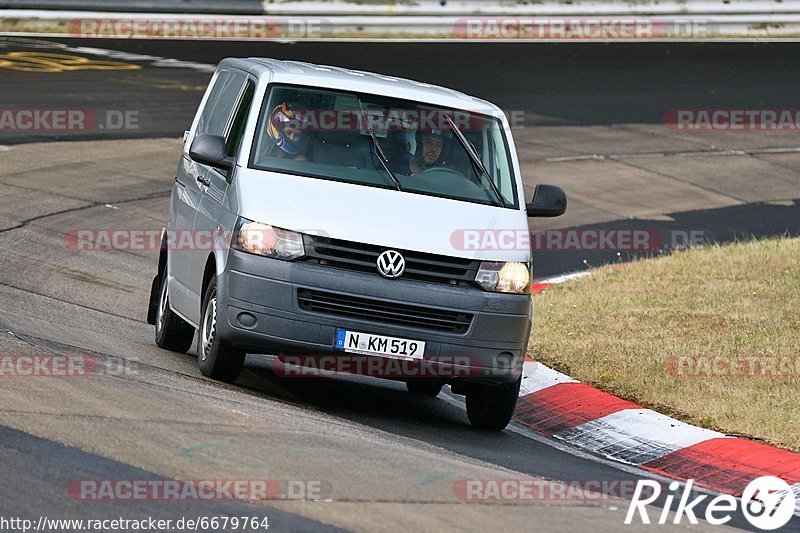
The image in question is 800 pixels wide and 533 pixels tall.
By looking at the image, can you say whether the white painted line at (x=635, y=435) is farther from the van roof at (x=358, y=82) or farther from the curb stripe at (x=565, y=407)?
the van roof at (x=358, y=82)

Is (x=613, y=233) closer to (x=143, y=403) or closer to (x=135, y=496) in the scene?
(x=143, y=403)

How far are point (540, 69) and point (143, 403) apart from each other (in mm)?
19829

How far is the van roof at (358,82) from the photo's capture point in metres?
9.48

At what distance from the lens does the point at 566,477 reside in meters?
7.86

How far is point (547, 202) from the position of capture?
373 inches

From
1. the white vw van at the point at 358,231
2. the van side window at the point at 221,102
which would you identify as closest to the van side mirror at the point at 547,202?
the white vw van at the point at 358,231

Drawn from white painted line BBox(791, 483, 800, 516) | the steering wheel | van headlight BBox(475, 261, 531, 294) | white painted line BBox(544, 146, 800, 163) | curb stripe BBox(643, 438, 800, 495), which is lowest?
white painted line BBox(544, 146, 800, 163)

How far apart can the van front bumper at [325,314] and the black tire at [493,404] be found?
1.65 feet

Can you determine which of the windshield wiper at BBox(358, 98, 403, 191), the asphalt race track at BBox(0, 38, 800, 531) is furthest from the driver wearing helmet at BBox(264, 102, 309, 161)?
the asphalt race track at BBox(0, 38, 800, 531)

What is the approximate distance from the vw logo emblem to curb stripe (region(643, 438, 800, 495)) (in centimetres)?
184

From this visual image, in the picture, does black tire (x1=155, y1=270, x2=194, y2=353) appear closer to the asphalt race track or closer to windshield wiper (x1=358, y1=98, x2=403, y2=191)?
the asphalt race track

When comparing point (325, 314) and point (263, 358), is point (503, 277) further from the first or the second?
point (263, 358)

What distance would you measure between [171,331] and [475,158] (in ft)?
8.18

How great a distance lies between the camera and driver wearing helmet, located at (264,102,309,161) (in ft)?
30.0
